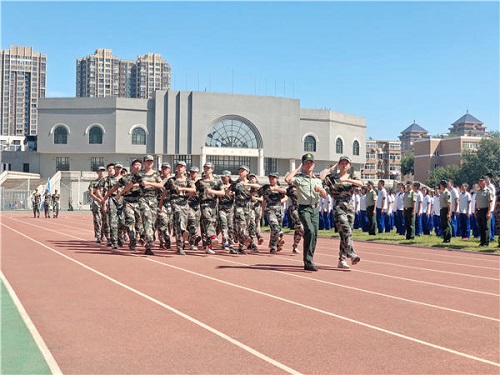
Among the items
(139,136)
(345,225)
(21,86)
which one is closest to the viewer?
(345,225)

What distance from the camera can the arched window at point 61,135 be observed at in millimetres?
73438

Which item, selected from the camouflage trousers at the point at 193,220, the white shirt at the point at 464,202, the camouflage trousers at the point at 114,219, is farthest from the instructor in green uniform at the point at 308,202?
the white shirt at the point at 464,202

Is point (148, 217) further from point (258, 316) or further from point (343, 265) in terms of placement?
point (258, 316)

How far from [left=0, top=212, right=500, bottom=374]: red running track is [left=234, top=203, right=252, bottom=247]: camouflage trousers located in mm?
2015

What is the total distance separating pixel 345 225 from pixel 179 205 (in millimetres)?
4439

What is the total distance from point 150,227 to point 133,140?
6236 cm

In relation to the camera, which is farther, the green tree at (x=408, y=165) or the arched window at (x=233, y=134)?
the green tree at (x=408, y=165)

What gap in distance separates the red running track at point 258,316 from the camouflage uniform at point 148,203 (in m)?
1.14

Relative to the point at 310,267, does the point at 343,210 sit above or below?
above

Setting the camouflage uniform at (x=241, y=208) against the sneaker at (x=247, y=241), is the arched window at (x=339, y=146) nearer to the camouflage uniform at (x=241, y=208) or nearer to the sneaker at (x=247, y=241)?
the camouflage uniform at (x=241, y=208)

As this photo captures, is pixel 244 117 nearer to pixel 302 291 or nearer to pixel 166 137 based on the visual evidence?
pixel 166 137

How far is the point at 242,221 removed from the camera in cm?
1411

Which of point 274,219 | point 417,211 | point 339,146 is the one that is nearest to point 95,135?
point 339,146

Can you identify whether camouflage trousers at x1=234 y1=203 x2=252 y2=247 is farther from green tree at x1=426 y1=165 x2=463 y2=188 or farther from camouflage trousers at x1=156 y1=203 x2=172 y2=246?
green tree at x1=426 y1=165 x2=463 y2=188
